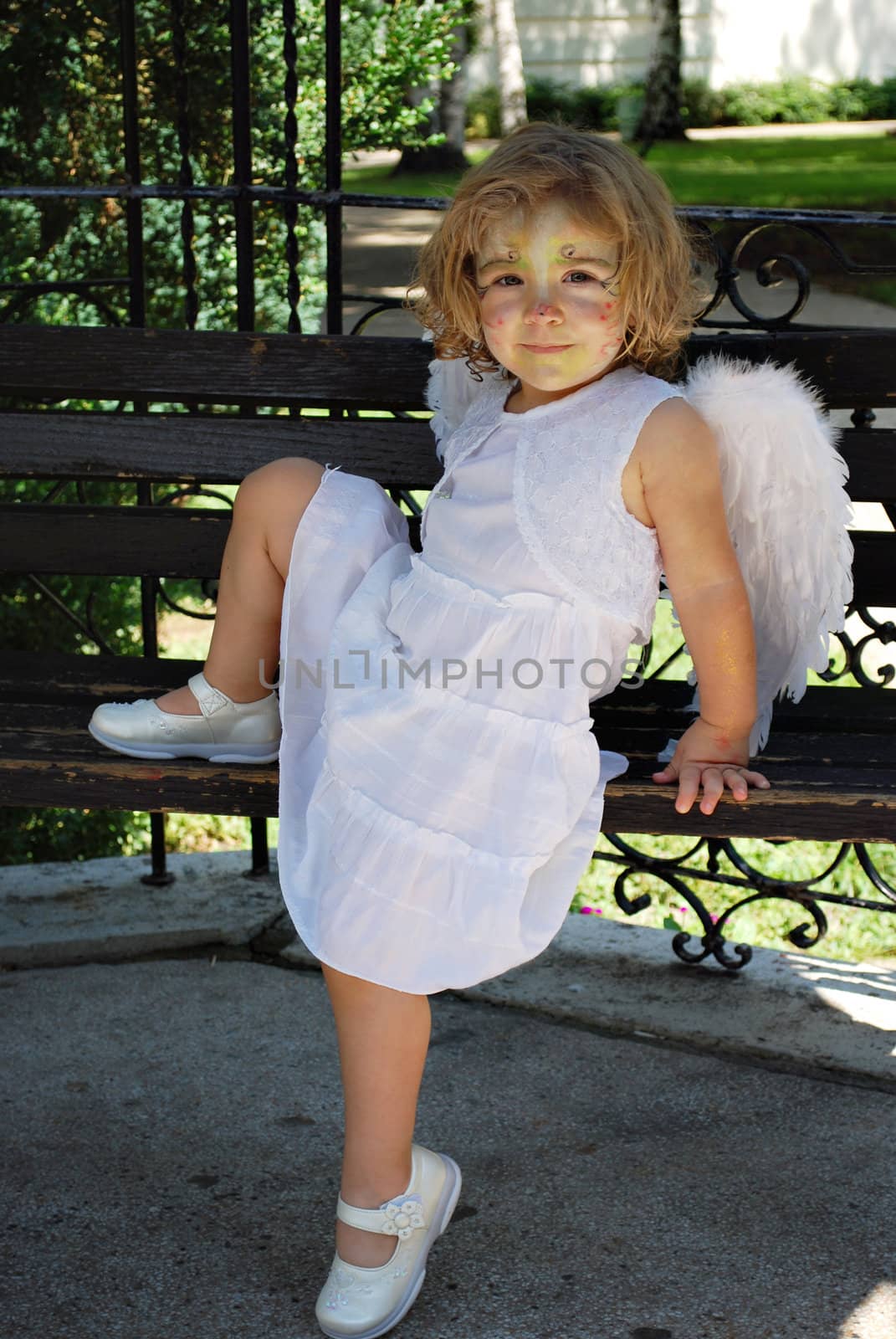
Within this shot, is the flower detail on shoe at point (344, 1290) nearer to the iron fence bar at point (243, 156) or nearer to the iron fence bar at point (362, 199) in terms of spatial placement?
the iron fence bar at point (243, 156)

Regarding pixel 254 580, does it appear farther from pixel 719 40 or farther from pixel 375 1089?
pixel 719 40

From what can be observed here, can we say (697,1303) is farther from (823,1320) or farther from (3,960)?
(3,960)

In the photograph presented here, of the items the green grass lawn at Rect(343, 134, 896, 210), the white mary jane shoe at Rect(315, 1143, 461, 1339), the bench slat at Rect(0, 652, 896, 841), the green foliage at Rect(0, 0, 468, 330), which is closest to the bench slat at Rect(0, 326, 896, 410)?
the bench slat at Rect(0, 652, 896, 841)

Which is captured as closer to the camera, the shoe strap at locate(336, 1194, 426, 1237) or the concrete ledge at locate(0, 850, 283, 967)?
the shoe strap at locate(336, 1194, 426, 1237)

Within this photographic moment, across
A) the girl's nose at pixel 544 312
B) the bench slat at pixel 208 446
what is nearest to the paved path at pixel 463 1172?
the bench slat at pixel 208 446

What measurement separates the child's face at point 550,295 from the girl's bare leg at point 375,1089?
870 mm

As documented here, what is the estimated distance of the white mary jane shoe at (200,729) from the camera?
2.10 metres

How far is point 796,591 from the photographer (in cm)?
210

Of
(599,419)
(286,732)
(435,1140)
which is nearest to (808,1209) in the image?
(435,1140)

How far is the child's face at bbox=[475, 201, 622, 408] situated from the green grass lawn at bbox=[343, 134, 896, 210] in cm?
1123

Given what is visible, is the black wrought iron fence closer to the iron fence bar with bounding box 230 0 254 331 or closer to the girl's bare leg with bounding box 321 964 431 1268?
the iron fence bar with bounding box 230 0 254 331

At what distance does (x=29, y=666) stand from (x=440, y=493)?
83 centimetres

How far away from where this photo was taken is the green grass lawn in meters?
14.7

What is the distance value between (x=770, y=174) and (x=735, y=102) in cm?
939
